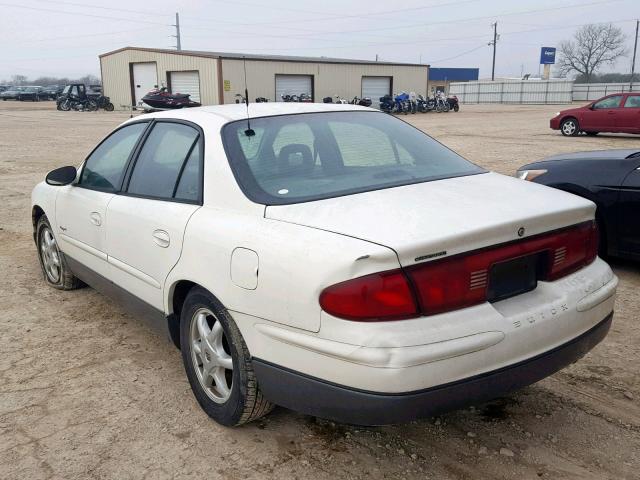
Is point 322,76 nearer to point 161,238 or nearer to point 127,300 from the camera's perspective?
point 127,300

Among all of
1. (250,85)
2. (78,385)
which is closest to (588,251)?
(78,385)

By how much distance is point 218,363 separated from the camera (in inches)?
112

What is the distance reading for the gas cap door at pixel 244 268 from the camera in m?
2.47

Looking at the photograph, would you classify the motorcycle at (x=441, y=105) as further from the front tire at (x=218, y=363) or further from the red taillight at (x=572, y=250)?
the front tire at (x=218, y=363)

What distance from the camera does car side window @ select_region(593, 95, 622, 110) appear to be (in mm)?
19016

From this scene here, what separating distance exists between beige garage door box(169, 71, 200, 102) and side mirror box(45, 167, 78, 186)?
36497 millimetres

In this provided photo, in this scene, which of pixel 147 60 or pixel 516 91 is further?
pixel 516 91

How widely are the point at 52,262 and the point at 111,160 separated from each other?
59.8 inches

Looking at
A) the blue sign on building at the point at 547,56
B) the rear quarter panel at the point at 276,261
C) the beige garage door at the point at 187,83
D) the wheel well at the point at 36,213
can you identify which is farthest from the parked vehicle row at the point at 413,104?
the rear quarter panel at the point at 276,261

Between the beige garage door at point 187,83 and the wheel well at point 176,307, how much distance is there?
125ft

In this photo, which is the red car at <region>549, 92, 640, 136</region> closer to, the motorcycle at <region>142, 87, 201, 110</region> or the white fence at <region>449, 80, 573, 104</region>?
the motorcycle at <region>142, 87, 201, 110</region>

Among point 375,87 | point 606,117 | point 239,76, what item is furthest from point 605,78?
point 606,117

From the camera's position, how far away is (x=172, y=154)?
11.1ft

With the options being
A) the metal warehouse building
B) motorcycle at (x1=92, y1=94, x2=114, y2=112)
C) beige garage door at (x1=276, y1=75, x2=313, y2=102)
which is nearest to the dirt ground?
the metal warehouse building
